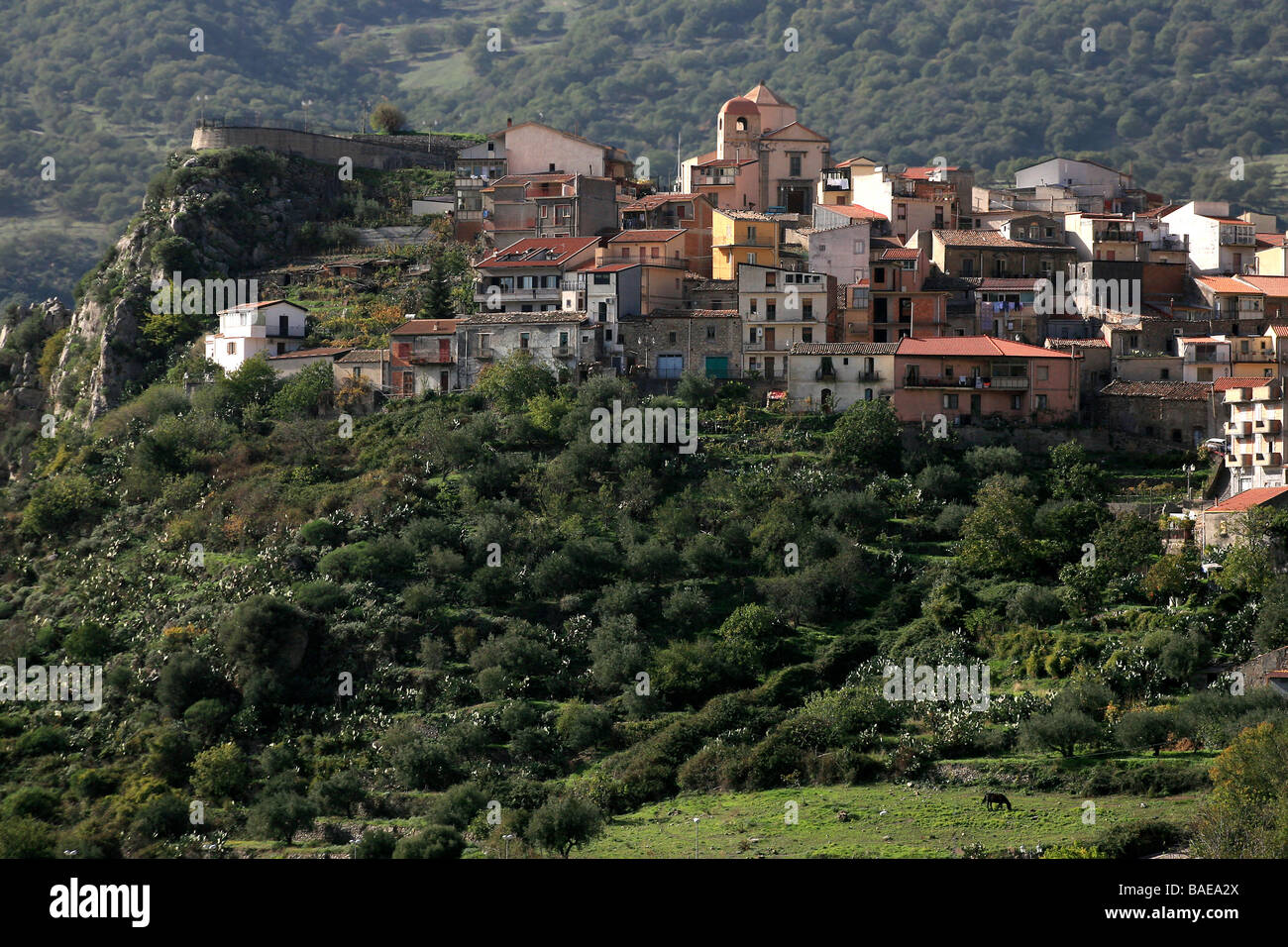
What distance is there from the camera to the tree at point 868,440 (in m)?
66.8

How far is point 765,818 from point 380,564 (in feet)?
64.4

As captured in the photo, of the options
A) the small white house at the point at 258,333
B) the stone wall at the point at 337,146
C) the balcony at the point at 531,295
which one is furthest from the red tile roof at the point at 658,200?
the stone wall at the point at 337,146

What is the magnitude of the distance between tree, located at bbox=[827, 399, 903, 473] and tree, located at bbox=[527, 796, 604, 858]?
22.3 metres

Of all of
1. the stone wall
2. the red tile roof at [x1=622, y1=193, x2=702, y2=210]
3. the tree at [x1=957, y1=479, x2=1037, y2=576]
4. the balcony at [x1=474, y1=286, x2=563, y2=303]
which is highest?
the stone wall

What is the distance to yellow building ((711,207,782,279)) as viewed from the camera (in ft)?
254

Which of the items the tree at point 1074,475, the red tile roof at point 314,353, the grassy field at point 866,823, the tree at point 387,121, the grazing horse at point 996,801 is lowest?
the grassy field at point 866,823

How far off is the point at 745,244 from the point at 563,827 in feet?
117

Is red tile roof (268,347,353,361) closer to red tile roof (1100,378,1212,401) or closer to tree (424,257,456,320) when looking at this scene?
tree (424,257,456,320)

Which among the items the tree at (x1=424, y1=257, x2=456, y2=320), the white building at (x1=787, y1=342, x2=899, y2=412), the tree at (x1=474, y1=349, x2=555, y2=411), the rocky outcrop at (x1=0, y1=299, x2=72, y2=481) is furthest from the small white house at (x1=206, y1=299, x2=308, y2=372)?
the white building at (x1=787, y1=342, x2=899, y2=412)

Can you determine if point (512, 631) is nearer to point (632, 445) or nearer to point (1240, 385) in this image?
point (632, 445)

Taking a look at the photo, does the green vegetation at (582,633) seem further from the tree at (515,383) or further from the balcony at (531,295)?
the balcony at (531,295)

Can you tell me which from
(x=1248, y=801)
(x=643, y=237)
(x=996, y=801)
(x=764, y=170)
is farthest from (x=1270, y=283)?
(x=1248, y=801)

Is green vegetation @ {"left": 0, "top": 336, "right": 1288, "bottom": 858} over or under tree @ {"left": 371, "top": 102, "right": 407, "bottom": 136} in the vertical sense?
under

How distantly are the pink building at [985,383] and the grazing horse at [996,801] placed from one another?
2347 cm
